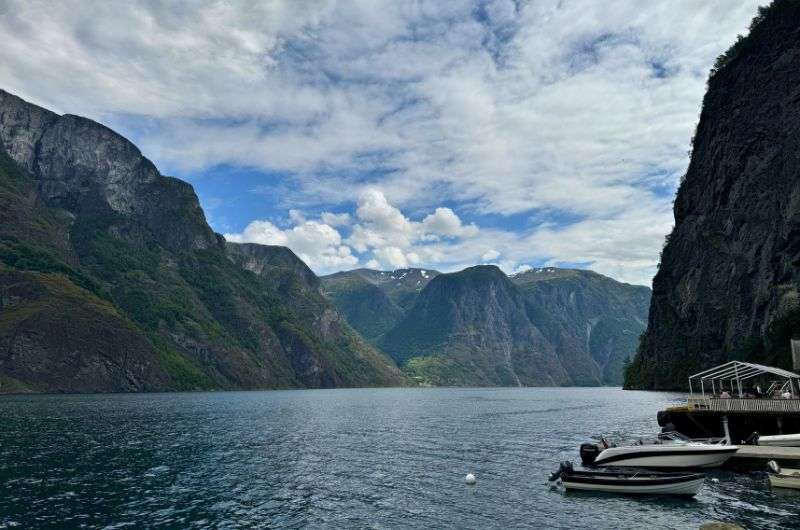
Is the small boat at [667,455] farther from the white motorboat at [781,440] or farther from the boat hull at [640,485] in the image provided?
the white motorboat at [781,440]

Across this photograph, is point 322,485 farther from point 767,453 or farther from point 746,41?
point 746,41

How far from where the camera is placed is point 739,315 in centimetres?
12094

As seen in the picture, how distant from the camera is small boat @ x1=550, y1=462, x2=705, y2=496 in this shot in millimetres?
37000

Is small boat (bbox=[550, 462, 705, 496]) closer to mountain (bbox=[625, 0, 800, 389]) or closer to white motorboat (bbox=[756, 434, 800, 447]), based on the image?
white motorboat (bbox=[756, 434, 800, 447])

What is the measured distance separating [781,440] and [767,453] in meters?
2.58

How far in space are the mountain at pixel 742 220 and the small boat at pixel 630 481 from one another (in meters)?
63.7

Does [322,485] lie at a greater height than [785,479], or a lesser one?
lesser

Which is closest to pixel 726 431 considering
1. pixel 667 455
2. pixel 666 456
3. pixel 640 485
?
pixel 667 455

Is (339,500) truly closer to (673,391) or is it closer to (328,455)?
(328,455)

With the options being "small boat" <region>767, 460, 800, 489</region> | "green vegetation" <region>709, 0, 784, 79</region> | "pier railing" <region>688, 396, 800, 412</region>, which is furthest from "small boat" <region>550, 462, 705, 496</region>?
"green vegetation" <region>709, 0, 784, 79</region>

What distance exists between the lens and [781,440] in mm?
46125

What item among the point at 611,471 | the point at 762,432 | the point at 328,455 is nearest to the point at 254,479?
the point at 328,455

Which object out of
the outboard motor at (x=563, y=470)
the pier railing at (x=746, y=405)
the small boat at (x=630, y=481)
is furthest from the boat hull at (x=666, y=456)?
the pier railing at (x=746, y=405)

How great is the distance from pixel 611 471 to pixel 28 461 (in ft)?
170
